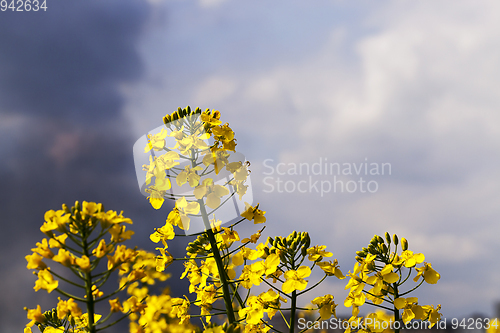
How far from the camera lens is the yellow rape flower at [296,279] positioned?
3.56m

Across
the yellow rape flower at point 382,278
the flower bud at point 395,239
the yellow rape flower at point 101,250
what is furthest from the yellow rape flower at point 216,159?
the flower bud at point 395,239

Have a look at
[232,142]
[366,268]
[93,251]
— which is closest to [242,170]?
[232,142]

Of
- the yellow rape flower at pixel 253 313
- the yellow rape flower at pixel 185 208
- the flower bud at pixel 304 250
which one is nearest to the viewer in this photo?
the yellow rape flower at pixel 253 313

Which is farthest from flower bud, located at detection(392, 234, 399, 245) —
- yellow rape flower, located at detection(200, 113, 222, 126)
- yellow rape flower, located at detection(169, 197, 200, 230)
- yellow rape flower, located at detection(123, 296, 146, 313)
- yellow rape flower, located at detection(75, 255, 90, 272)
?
yellow rape flower, located at detection(75, 255, 90, 272)

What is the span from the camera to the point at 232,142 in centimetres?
378

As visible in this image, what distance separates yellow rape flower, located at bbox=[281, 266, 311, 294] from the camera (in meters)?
3.56

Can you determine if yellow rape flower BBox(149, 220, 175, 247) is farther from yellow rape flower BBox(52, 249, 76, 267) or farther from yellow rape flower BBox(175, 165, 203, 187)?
yellow rape flower BBox(52, 249, 76, 267)

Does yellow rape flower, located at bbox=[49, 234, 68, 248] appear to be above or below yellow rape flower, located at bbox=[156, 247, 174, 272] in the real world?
below

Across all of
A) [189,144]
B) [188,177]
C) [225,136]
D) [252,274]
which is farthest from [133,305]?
[225,136]

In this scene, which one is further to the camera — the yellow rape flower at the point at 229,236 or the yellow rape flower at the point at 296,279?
the yellow rape flower at the point at 229,236

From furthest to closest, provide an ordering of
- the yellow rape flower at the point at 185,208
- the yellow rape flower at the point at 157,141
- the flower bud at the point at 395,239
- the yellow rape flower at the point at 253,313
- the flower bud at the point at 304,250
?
the flower bud at the point at 395,239, the flower bud at the point at 304,250, the yellow rape flower at the point at 157,141, the yellow rape flower at the point at 185,208, the yellow rape flower at the point at 253,313

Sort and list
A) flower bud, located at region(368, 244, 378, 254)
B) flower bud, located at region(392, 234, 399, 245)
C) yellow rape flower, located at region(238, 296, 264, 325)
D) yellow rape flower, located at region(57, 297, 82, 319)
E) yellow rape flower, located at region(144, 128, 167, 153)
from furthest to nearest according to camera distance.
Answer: flower bud, located at region(368, 244, 378, 254)
flower bud, located at region(392, 234, 399, 245)
yellow rape flower, located at region(144, 128, 167, 153)
yellow rape flower, located at region(238, 296, 264, 325)
yellow rape flower, located at region(57, 297, 82, 319)

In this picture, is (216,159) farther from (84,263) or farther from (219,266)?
(84,263)

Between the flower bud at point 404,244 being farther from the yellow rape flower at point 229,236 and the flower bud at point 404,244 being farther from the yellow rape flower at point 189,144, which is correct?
the yellow rape flower at point 189,144
